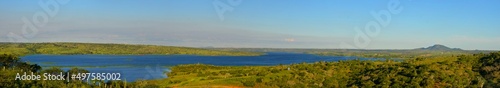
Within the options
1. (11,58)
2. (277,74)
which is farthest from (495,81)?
(11,58)

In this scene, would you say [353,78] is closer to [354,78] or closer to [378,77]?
[354,78]

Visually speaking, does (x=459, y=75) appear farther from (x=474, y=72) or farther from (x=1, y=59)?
(x=1, y=59)

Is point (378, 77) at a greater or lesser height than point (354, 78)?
greater

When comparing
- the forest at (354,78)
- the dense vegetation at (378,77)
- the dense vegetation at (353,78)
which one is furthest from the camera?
the dense vegetation at (378,77)

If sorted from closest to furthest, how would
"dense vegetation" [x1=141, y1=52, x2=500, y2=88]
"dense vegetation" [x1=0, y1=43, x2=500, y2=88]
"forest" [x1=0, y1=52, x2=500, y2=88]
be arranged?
"dense vegetation" [x1=0, y1=43, x2=500, y2=88] < "forest" [x1=0, y1=52, x2=500, y2=88] < "dense vegetation" [x1=141, y1=52, x2=500, y2=88]

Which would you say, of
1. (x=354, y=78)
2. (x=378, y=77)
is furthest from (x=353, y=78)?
(x=378, y=77)

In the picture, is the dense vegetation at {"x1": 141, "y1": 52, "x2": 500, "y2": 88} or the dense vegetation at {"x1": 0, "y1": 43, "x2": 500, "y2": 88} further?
the dense vegetation at {"x1": 141, "y1": 52, "x2": 500, "y2": 88}

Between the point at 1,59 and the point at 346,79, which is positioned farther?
the point at 1,59

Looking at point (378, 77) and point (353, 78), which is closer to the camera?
point (378, 77)

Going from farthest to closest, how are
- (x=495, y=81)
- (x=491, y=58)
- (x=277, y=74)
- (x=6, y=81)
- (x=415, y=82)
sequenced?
(x=491, y=58), (x=277, y=74), (x=495, y=81), (x=415, y=82), (x=6, y=81)

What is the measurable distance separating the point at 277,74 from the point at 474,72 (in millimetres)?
39819

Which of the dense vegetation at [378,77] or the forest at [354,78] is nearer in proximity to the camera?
the forest at [354,78]

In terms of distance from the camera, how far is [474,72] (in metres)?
93.4

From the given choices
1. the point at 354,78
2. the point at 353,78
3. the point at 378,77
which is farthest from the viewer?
the point at 353,78
